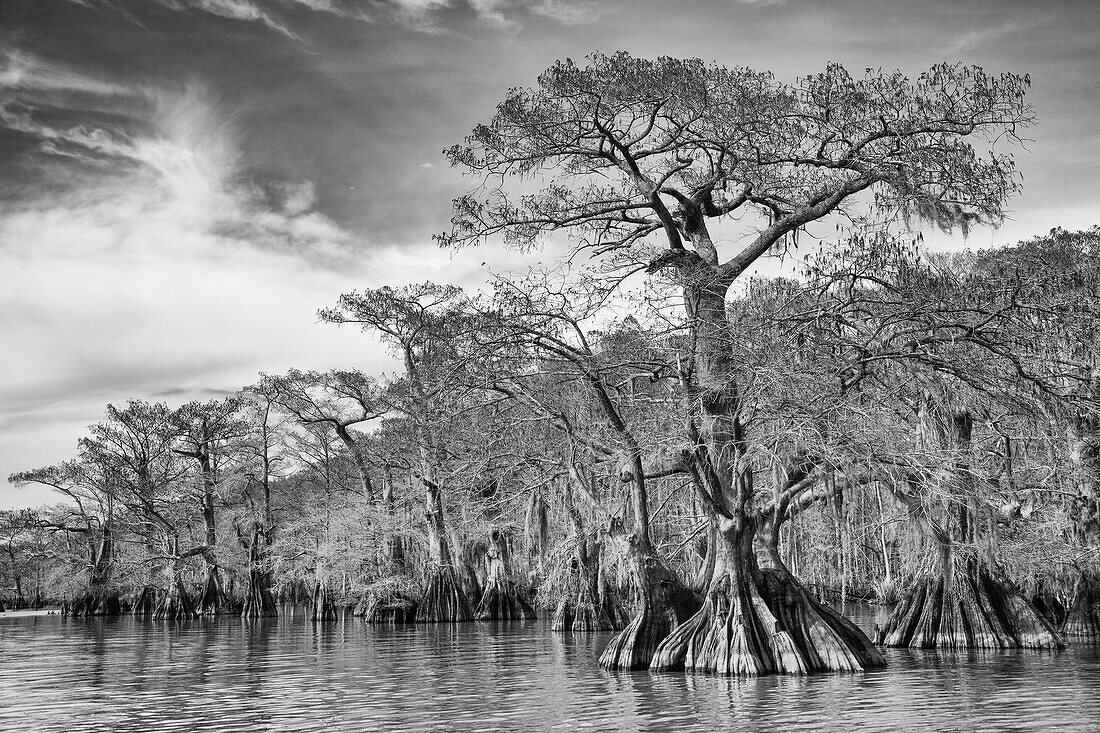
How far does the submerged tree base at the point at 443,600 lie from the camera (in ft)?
97.2

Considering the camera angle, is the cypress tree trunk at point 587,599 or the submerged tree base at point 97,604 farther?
the submerged tree base at point 97,604

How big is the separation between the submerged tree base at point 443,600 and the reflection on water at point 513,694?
1072cm

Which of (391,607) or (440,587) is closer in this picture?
(440,587)

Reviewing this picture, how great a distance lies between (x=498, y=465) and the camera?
61.9 ft

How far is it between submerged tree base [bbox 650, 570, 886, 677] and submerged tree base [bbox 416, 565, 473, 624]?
17.8 metres

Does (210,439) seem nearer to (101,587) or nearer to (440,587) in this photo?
(101,587)

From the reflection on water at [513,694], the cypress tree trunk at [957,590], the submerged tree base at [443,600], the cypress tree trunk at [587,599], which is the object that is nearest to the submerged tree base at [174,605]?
the submerged tree base at [443,600]

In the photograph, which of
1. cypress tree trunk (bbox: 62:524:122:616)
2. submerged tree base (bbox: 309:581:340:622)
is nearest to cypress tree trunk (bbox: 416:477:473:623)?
submerged tree base (bbox: 309:581:340:622)

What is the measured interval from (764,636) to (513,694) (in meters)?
3.38

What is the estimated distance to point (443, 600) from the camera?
2995cm

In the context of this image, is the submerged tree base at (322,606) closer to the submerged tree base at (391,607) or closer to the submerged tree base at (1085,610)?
the submerged tree base at (391,607)

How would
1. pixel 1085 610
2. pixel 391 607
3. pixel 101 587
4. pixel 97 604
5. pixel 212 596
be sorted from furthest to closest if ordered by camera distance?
pixel 97 604
pixel 101 587
pixel 212 596
pixel 391 607
pixel 1085 610

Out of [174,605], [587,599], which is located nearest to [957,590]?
[587,599]

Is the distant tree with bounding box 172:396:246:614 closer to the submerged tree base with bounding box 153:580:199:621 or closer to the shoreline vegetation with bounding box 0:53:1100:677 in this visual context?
the submerged tree base with bounding box 153:580:199:621
